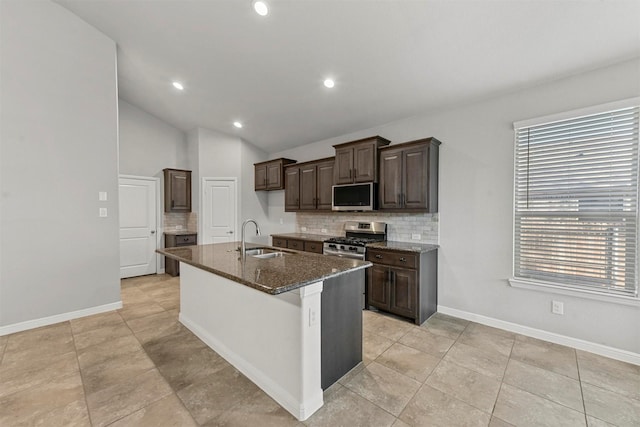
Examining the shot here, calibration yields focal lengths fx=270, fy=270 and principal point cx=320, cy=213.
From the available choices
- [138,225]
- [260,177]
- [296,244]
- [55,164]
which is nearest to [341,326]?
[296,244]

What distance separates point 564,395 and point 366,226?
108 inches

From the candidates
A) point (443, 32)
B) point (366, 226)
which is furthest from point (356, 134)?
point (443, 32)

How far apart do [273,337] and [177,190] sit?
491 centimetres

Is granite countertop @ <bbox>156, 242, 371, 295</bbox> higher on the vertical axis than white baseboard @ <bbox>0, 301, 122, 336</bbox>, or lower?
higher

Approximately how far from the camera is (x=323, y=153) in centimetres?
509

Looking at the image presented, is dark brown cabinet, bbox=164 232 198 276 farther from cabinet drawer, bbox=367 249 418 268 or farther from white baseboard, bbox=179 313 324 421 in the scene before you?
cabinet drawer, bbox=367 249 418 268

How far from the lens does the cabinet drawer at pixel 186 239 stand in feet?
18.0

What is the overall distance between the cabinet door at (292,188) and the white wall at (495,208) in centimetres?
214

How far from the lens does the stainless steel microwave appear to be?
3.80 meters

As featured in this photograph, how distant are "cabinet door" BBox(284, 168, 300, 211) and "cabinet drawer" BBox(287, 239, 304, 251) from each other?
74cm

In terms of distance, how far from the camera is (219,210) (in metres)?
5.91

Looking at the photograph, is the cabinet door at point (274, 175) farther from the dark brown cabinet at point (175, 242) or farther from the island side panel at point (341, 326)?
the island side panel at point (341, 326)

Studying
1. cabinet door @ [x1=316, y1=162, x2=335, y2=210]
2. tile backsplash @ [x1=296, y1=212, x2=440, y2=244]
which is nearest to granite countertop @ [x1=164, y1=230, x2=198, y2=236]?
tile backsplash @ [x1=296, y1=212, x2=440, y2=244]

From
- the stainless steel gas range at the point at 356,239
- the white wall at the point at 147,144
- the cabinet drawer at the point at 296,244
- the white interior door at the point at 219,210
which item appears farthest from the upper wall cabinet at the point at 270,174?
the stainless steel gas range at the point at 356,239
